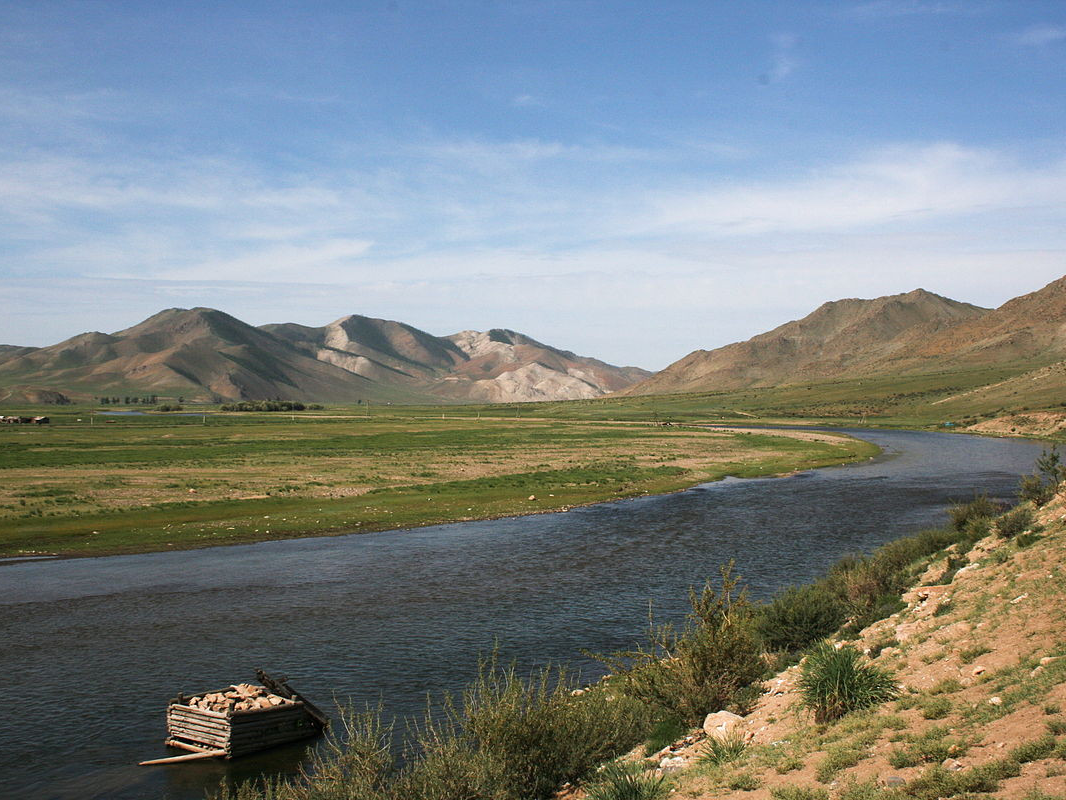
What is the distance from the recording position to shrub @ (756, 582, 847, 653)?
63.3 ft

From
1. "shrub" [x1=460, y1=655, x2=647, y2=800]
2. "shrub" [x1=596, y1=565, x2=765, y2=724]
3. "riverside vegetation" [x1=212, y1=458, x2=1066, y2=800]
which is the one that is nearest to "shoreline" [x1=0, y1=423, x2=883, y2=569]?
"riverside vegetation" [x1=212, y1=458, x2=1066, y2=800]

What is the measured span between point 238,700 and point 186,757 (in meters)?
1.43

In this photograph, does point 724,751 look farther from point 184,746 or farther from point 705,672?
point 184,746

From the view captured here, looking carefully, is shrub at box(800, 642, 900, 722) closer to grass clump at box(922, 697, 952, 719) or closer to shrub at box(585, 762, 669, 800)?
grass clump at box(922, 697, 952, 719)

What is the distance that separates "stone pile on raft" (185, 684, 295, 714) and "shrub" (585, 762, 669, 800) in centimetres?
770

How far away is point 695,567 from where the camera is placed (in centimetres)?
3119

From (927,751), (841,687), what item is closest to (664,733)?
(841,687)

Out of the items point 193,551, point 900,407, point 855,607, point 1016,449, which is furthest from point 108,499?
point 900,407

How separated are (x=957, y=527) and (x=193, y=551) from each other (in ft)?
105

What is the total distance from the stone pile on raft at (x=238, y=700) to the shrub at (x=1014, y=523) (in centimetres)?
2017

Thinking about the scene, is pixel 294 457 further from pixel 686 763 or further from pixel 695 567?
pixel 686 763

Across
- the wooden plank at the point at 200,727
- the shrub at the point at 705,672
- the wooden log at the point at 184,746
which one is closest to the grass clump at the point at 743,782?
the shrub at the point at 705,672

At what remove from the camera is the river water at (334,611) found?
16.6 m

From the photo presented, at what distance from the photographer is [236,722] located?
1570cm
